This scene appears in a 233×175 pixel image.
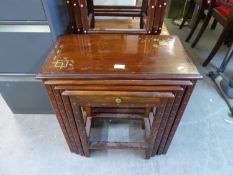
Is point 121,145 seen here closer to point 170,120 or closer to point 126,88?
point 170,120

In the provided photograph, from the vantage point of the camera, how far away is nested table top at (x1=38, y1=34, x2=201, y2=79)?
66 cm

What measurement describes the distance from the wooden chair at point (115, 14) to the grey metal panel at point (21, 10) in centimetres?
15

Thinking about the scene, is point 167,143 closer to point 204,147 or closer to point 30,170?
point 204,147

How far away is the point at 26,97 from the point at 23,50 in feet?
1.16

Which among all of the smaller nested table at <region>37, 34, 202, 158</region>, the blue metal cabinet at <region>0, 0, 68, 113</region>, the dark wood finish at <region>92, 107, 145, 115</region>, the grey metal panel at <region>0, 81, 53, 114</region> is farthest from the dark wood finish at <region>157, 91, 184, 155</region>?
the grey metal panel at <region>0, 81, 53, 114</region>

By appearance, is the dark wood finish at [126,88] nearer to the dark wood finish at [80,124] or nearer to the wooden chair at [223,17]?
the dark wood finish at [80,124]

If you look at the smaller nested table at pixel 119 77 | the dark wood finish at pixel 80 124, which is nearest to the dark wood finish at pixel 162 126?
the smaller nested table at pixel 119 77

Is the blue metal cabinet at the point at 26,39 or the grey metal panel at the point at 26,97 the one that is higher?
the blue metal cabinet at the point at 26,39

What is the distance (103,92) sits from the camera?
2.23 feet

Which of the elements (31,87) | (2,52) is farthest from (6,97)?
(2,52)

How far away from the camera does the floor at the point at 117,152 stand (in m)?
1.00

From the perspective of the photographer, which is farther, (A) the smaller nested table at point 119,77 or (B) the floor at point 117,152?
(B) the floor at point 117,152

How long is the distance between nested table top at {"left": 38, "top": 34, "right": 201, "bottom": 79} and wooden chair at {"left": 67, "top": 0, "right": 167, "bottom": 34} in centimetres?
6

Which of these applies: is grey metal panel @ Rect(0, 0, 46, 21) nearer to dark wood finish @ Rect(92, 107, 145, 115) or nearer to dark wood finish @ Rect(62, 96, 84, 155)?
dark wood finish @ Rect(62, 96, 84, 155)
